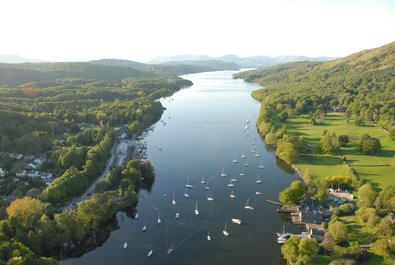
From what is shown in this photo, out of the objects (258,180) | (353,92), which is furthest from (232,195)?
(353,92)

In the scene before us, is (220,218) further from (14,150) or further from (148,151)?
(14,150)

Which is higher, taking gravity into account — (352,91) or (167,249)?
(352,91)

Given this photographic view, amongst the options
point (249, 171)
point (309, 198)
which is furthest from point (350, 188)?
point (249, 171)

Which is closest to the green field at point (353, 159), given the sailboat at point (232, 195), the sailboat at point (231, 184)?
the sailboat at point (231, 184)

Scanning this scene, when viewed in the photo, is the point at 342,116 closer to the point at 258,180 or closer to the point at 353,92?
the point at 353,92

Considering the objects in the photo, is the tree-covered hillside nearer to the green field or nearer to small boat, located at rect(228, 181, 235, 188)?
the green field

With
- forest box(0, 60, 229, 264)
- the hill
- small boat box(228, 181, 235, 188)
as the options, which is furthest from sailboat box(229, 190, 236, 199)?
forest box(0, 60, 229, 264)
